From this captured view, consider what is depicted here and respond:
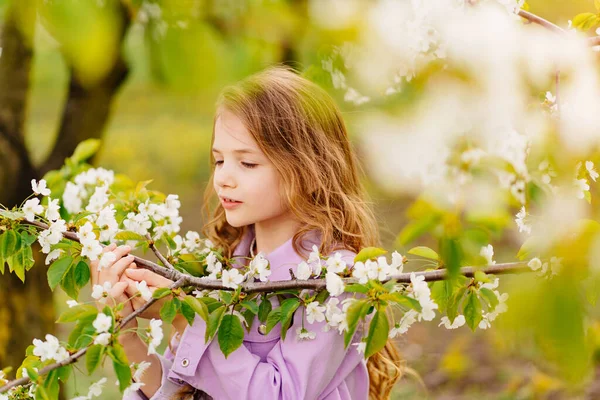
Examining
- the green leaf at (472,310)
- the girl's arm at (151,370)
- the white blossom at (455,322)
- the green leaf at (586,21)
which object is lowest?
the girl's arm at (151,370)

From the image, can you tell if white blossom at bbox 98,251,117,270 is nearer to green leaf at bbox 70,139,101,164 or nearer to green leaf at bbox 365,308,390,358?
green leaf at bbox 365,308,390,358

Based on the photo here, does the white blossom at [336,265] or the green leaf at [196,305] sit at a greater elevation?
the white blossom at [336,265]

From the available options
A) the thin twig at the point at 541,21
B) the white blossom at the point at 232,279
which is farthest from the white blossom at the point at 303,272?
the thin twig at the point at 541,21

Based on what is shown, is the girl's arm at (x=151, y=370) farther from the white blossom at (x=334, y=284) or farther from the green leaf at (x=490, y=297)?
the green leaf at (x=490, y=297)

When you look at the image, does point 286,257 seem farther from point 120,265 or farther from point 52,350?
point 52,350

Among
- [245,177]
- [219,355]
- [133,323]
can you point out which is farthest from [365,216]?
[133,323]

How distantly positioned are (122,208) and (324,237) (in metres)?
0.51

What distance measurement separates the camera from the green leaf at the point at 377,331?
47.6 inches

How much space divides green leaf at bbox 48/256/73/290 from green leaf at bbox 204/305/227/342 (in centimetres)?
28

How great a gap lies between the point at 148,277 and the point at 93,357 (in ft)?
1.01

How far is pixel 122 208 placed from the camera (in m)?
1.72

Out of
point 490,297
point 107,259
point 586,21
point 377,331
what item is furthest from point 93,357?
point 586,21

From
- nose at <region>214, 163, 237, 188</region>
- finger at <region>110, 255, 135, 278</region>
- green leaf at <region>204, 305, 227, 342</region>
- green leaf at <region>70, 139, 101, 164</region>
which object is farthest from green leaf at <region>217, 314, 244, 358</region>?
green leaf at <region>70, 139, 101, 164</region>

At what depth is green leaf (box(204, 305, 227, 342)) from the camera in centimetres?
129
